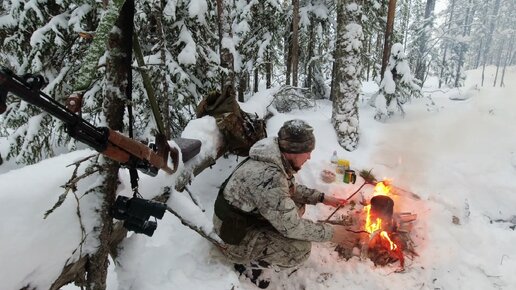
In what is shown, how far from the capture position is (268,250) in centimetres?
395

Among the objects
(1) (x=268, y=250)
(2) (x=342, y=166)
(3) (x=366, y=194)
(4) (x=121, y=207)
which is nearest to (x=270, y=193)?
(1) (x=268, y=250)

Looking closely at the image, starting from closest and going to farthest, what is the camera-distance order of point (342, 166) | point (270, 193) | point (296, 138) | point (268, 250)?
point (270, 193) → point (296, 138) → point (268, 250) → point (342, 166)

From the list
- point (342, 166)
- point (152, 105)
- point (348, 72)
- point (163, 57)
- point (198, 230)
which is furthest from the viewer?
point (163, 57)

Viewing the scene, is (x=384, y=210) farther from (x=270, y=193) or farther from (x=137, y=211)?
(x=137, y=211)

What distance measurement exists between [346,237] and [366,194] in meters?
1.43

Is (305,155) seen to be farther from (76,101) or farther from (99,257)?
(76,101)

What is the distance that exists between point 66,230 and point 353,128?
6.31 metres

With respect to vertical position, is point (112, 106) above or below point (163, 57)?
above

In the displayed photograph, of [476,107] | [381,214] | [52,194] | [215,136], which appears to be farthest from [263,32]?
[52,194]

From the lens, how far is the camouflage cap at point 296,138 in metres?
3.81

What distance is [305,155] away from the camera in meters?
3.97

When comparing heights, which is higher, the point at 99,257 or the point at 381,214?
the point at 99,257

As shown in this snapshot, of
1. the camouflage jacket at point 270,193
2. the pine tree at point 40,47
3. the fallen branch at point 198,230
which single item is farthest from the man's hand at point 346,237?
the pine tree at point 40,47

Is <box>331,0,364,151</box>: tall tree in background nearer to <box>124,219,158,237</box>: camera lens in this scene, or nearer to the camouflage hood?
Result: the camouflage hood
